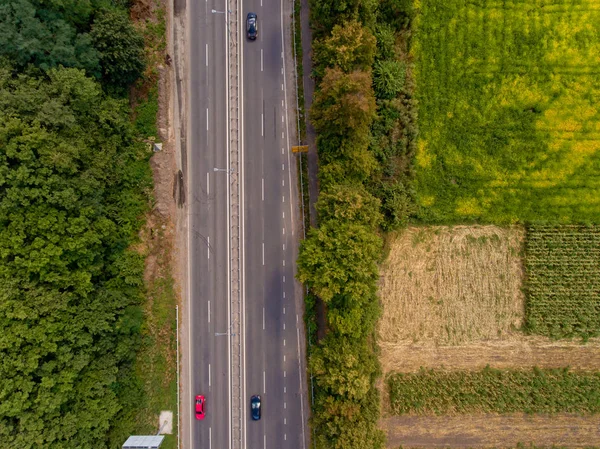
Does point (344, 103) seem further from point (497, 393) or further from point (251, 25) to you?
point (497, 393)

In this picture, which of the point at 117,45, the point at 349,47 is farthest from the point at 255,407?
the point at 117,45

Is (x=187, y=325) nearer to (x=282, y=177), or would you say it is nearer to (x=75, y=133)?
(x=282, y=177)

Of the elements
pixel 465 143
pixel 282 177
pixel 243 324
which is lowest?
pixel 243 324

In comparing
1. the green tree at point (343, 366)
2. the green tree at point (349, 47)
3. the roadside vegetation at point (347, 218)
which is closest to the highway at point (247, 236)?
the roadside vegetation at point (347, 218)

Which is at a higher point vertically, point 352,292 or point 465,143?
point 465,143

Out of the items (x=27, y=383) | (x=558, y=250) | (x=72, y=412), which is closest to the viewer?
(x=27, y=383)

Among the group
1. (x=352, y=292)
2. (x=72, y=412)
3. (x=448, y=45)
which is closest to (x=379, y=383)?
(x=352, y=292)

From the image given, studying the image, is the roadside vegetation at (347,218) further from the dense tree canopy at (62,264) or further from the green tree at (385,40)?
the dense tree canopy at (62,264)
